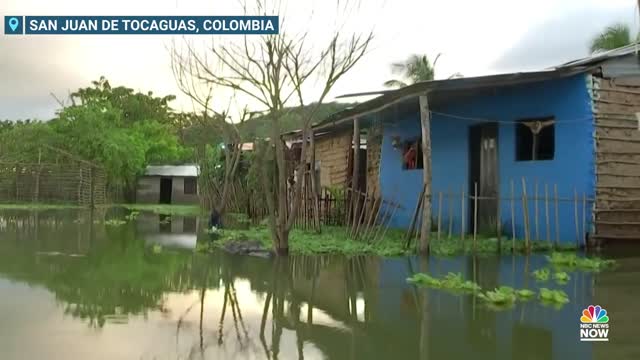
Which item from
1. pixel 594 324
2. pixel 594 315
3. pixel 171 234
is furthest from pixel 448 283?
A: pixel 171 234

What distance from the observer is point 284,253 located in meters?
10.8

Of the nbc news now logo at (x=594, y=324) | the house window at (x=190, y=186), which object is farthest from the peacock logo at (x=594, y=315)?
the house window at (x=190, y=186)

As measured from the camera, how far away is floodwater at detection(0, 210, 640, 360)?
199 inches

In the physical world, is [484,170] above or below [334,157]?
below

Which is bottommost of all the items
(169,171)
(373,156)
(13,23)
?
(373,156)

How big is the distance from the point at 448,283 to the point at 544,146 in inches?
242

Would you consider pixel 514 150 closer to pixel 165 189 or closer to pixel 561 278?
pixel 561 278

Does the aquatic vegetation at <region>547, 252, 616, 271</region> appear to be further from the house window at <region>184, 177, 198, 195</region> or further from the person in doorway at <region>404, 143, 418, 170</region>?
the house window at <region>184, 177, 198, 195</region>

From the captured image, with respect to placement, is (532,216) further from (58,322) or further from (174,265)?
(58,322)

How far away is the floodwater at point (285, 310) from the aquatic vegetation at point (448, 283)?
0.67ft

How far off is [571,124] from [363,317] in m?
7.39

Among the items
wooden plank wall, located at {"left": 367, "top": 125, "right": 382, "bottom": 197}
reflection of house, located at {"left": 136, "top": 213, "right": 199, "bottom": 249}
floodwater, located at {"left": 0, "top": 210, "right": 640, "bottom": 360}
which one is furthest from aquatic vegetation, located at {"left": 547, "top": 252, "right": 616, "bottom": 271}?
wooden plank wall, located at {"left": 367, "top": 125, "right": 382, "bottom": 197}

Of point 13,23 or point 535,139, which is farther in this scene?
point 535,139

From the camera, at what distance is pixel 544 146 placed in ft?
41.7
